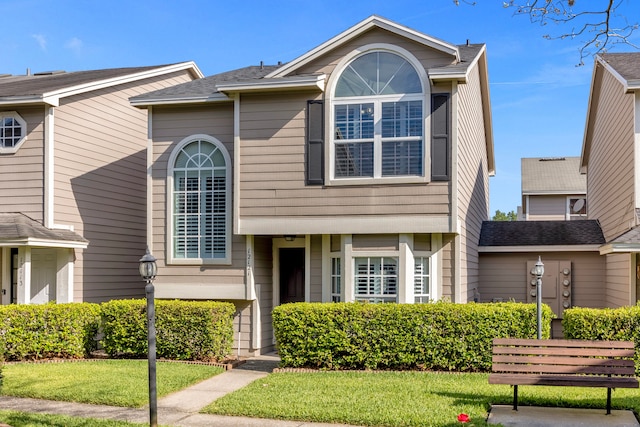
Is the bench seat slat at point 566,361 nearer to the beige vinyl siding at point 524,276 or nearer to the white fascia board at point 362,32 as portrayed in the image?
the white fascia board at point 362,32

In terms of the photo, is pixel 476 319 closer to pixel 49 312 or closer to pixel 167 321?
pixel 167 321

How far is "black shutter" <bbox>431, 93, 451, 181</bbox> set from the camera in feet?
41.2

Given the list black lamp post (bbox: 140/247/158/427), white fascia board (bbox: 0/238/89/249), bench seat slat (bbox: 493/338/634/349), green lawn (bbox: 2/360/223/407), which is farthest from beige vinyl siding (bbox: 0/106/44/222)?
bench seat slat (bbox: 493/338/634/349)

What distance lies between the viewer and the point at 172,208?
14.4 meters

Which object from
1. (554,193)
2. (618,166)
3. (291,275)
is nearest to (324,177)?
(291,275)

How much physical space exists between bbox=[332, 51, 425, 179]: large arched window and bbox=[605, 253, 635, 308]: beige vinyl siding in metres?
4.79

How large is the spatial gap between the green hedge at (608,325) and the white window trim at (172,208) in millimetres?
6763

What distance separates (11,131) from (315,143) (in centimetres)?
685

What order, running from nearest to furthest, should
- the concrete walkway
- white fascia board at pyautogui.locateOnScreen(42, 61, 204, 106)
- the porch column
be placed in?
the concrete walkway, the porch column, white fascia board at pyautogui.locateOnScreen(42, 61, 204, 106)

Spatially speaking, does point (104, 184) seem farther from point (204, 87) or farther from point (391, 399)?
point (391, 399)

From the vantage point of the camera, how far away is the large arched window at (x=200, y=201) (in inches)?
558

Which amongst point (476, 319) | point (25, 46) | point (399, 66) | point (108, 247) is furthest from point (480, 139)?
point (25, 46)

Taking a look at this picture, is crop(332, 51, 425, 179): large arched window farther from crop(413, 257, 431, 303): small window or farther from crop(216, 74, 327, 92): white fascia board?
crop(413, 257, 431, 303): small window

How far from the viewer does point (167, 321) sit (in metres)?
12.8
